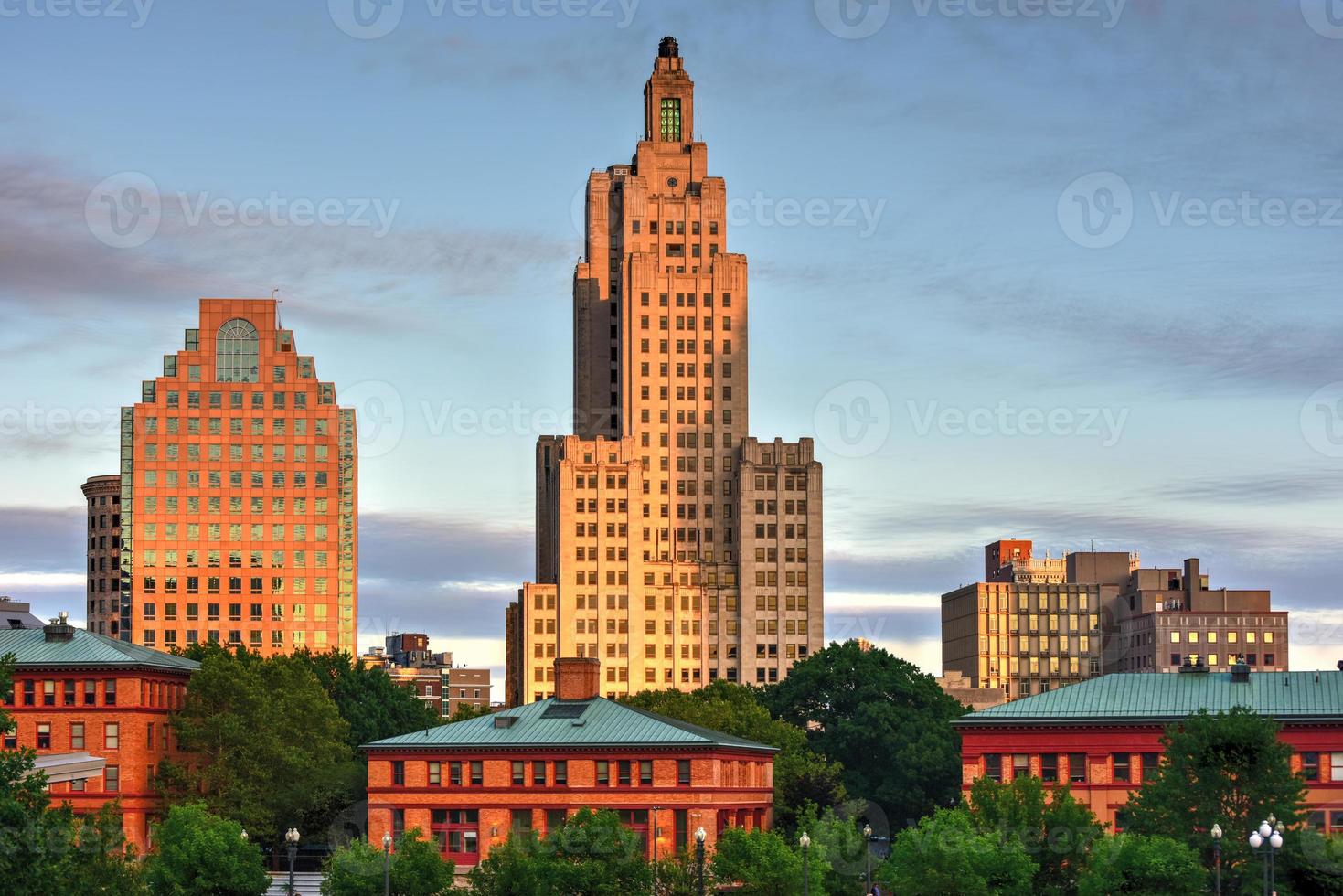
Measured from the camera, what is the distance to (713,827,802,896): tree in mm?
115938

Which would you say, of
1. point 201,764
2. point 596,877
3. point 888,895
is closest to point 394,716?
point 201,764

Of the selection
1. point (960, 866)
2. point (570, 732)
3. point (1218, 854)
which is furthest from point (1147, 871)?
point (570, 732)

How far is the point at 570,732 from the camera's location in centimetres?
14650

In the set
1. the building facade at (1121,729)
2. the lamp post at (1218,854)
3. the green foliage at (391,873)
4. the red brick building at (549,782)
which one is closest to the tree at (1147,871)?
the lamp post at (1218,854)

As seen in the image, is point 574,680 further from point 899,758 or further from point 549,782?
point 899,758

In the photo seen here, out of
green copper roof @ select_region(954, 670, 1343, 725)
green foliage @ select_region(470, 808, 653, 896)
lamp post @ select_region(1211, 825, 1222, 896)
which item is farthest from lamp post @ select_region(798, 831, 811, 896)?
green copper roof @ select_region(954, 670, 1343, 725)

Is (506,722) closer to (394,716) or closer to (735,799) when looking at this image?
(735,799)

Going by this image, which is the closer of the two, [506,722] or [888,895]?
[888,895]

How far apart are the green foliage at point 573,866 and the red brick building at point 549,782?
2178 cm

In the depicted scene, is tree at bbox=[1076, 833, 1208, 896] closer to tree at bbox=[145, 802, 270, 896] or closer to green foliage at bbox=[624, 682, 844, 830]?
tree at bbox=[145, 802, 270, 896]

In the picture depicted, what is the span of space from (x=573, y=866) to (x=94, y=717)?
53885mm

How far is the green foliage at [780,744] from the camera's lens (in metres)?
166

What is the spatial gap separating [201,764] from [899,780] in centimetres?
6085

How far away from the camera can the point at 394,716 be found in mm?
194750
